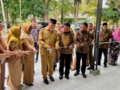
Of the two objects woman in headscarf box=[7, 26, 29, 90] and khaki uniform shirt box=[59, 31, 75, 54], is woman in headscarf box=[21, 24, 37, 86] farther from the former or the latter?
khaki uniform shirt box=[59, 31, 75, 54]

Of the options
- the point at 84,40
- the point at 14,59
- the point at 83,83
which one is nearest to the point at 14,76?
the point at 14,59

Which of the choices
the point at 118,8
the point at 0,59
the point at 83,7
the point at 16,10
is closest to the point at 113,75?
the point at 0,59

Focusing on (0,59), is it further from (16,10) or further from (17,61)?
(16,10)

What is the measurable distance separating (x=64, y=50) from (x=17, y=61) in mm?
1234

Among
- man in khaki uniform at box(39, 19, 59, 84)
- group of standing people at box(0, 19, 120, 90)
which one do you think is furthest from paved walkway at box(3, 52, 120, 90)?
man in khaki uniform at box(39, 19, 59, 84)

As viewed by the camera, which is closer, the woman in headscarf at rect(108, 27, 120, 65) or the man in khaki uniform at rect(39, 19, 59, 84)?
the man in khaki uniform at rect(39, 19, 59, 84)

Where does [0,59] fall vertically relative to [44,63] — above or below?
above

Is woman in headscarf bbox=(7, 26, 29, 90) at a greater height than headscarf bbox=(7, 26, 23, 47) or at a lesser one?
lesser

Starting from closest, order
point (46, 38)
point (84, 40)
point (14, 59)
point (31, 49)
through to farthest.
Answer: point (14, 59) → point (31, 49) → point (46, 38) → point (84, 40)

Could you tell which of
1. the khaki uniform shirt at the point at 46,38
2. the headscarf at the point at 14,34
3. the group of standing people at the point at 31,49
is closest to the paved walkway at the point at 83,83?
the group of standing people at the point at 31,49

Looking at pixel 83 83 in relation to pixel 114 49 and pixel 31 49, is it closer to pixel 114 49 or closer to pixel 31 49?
pixel 31 49

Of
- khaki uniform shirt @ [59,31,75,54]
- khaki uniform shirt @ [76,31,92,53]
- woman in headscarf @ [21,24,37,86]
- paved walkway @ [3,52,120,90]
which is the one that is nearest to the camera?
woman in headscarf @ [21,24,37,86]

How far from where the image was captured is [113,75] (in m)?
3.64

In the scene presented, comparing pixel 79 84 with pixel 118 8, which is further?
pixel 118 8
